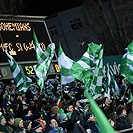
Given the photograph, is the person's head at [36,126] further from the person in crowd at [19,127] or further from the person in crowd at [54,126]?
the person in crowd at [54,126]

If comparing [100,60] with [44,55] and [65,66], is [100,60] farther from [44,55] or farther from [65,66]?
[44,55]

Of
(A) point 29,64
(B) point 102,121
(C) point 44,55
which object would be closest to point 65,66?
(C) point 44,55

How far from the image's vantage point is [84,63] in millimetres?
10570

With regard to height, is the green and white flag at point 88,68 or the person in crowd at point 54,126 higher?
the green and white flag at point 88,68

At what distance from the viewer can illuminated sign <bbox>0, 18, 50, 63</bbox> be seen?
1617 centimetres

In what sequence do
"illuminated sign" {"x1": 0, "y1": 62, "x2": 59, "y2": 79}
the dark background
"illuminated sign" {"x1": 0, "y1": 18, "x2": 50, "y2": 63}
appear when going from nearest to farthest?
"illuminated sign" {"x1": 0, "y1": 62, "x2": 59, "y2": 79}
"illuminated sign" {"x1": 0, "y1": 18, "x2": 50, "y2": 63}
the dark background

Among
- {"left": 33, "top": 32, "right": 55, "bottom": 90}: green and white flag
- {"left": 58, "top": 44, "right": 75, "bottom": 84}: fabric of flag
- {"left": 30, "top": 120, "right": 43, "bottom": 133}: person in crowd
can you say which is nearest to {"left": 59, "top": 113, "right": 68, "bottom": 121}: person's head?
{"left": 30, "top": 120, "right": 43, "bottom": 133}: person in crowd

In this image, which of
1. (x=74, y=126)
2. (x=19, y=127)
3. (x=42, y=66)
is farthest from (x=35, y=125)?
(x=42, y=66)

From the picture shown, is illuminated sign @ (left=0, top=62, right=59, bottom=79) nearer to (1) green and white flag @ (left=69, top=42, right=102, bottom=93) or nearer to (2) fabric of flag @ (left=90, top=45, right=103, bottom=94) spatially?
(1) green and white flag @ (left=69, top=42, right=102, bottom=93)

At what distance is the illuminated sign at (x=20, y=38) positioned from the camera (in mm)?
16172

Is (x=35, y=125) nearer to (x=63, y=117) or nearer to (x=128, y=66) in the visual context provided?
(x=63, y=117)

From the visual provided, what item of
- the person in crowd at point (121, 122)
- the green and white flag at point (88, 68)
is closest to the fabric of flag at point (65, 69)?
the green and white flag at point (88, 68)

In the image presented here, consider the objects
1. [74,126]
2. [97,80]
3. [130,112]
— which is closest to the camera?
[74,126]

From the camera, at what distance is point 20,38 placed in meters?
16.9
